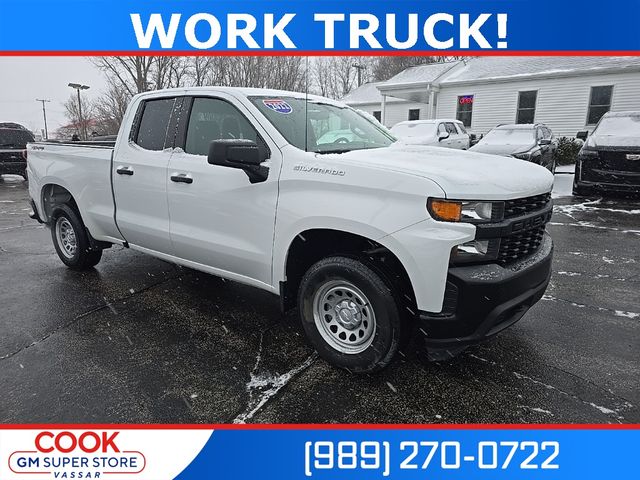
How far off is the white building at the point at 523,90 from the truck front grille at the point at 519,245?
18642mm

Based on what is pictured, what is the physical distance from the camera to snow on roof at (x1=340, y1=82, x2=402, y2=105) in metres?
27.4

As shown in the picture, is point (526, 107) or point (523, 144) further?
point (526, 107)

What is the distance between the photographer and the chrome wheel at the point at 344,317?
297cm

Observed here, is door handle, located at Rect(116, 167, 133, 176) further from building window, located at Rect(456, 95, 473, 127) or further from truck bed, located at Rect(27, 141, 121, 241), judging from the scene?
building window, located at Rect(456, 95, 473, 127)

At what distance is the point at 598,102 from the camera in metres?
18.7

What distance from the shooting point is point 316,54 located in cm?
432

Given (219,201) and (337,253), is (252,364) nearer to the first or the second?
(337,253)

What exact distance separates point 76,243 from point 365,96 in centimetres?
2564

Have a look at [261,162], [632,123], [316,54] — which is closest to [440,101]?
[632,123]

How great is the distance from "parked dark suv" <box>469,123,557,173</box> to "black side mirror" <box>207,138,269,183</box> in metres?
10.2

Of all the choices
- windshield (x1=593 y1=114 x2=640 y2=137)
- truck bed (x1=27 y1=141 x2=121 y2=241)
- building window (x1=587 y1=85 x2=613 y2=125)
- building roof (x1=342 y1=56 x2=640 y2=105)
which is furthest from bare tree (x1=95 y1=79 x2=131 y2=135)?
building window (x1=587 y1=85 x2=613 y2=125)

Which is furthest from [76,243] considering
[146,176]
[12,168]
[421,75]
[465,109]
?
[421,75]

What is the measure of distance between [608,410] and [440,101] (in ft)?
71.8

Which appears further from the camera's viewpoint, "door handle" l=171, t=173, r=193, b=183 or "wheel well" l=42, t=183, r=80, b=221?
"wheel well" l=42, t=183, r=80, b=221
